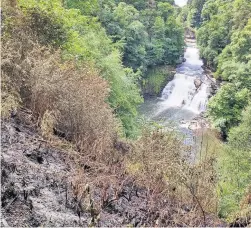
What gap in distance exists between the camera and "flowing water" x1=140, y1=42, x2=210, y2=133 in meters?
30.7

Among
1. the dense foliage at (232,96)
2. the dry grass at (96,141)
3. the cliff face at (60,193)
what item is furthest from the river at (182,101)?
the cliff face at (60,193)

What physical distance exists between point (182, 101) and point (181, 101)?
0.42 ft

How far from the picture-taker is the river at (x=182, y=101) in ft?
99.0

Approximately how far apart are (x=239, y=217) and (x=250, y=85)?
75.3ft

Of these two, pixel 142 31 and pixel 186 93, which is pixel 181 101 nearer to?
pixel 186 93

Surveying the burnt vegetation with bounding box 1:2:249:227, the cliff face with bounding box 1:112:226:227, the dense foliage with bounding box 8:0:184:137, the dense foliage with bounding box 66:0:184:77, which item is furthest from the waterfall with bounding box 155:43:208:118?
the cliff face with bounding box 1:112:226:227

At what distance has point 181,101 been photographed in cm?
3525

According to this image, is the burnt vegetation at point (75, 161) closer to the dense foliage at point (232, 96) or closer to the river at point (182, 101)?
the dense foliage at point (232, 96)

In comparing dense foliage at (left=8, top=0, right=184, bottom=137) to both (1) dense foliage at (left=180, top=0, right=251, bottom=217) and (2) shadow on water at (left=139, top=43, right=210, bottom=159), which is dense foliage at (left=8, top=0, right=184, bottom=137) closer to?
(2) shadow on water at (left=139, top=43, right=210, bottom=159)

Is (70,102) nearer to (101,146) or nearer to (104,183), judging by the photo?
(101,146)

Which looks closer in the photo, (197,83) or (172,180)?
(172,180)

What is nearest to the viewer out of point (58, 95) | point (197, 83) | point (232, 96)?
point (58, 95)

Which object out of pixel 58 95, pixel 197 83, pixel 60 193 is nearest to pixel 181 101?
pixel 197 83

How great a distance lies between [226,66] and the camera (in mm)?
33000
